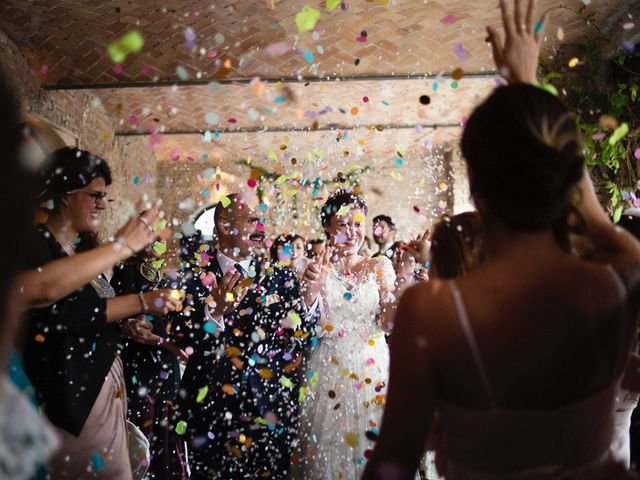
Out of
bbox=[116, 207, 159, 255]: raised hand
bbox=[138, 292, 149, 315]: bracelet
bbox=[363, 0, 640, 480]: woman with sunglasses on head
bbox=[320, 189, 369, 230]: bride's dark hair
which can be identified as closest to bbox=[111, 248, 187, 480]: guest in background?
bbox=[320, 189, 369, 230]: bride's dark hair

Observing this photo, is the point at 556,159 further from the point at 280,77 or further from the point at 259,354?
the point at 280,77

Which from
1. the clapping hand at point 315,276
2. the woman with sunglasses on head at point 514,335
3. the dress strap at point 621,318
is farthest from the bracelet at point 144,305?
the dress strap at point 621,318

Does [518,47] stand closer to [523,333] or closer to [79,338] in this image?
[523,333]

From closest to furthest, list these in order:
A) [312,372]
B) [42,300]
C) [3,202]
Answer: [3,202], [42,300], [312,372]

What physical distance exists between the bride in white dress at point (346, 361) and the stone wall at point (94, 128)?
1475 mm

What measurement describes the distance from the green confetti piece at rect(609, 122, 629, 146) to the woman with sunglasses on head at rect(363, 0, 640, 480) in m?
3.33

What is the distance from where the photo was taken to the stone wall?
15.7ft

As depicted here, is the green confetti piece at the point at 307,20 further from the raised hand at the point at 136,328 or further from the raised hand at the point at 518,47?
the raised hand at the point at 136,328

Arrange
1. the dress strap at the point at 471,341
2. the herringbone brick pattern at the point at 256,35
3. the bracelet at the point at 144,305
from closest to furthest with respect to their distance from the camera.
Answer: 1. the dress strap at the point at 471,341
2. the bracelet at the point at 144,305
3. the herringbone brick pattern at the point at 256,35

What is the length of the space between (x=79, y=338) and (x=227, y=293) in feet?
2.63

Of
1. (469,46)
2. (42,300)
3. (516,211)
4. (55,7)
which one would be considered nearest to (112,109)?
(55,7)

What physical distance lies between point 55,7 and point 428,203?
7.24m

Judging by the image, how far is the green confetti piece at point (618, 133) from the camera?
4.20 m

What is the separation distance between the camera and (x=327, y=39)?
462 centimetres
